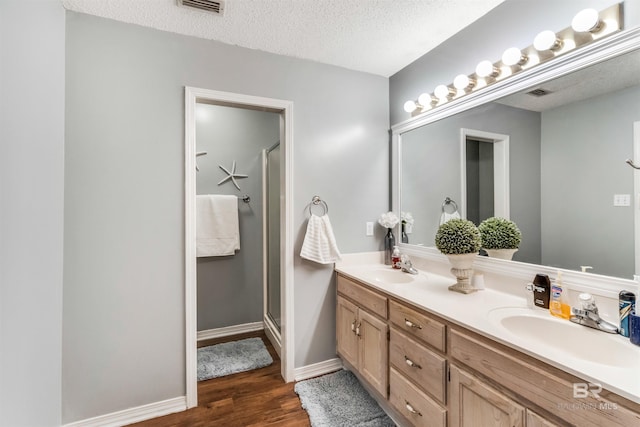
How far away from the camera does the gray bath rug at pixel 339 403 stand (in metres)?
1.70

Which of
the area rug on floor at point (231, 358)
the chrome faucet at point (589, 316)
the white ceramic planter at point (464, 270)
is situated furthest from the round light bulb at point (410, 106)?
the area rug on floor at point (231, 358)

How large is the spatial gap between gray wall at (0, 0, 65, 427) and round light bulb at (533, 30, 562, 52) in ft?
6.98

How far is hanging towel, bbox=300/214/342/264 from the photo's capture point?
81.6 inches

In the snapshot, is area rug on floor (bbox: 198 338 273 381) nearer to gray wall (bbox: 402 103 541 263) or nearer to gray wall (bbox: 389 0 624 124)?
gray wall (bbox: 402 103 541 263)

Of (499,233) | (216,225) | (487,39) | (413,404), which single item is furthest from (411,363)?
(216,225)

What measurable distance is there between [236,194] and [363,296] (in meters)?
1.72

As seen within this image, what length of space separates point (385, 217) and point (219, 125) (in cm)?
185

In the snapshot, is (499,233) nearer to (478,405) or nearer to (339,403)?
(478,405)

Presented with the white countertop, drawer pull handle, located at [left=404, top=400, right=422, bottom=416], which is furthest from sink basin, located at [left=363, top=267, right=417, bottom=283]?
drawer pull handle, located at [left=404, top=400, right=422, bottom=416]

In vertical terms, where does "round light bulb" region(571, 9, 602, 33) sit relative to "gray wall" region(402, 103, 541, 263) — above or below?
above

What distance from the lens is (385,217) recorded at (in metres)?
2.31

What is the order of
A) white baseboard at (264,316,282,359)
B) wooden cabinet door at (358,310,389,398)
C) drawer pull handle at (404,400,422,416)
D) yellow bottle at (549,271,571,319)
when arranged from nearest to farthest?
1. yellow bottle at (549,271,571,319)
2. drawer pull handle at (404,400,422,416)
3. wooden cabinet door at (358,310,389,398)
4. white baseboard at (264,316,282,359)

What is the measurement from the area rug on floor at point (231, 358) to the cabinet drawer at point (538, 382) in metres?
1.74

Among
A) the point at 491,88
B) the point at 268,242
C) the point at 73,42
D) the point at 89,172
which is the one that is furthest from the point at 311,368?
the point at 73,42
